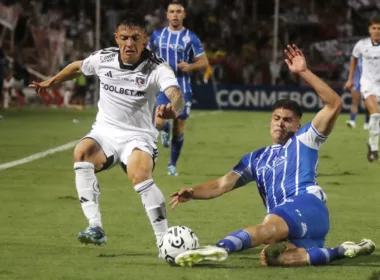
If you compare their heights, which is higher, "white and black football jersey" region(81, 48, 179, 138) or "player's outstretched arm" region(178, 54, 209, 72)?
"white and black football jersey" region(81, 48, 179, 138)

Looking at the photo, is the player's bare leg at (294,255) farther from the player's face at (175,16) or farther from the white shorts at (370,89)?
the white shorts at (370,89)

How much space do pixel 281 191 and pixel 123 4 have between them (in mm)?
27841

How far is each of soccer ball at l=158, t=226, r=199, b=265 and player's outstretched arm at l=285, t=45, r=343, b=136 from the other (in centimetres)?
129

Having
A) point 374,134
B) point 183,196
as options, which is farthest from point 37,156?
point 183,196

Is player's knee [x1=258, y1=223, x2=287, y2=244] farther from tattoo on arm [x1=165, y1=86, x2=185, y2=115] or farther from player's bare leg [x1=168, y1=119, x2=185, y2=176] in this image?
player's bare leg [x1=168, y1=119, x2=185, y2=176]

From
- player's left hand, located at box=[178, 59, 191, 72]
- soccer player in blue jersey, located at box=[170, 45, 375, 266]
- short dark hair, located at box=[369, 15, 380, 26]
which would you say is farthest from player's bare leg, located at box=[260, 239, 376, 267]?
short dark hair, located at box=[369, 15, 380, 26]

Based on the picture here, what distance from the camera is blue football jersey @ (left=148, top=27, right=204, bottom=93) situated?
15258 millimetres

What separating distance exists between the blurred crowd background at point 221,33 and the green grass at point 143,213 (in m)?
10.8

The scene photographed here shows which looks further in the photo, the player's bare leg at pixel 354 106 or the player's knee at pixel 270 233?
the player's bare leg at pixel 354 106

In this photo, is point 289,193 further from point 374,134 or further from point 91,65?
point 374,134

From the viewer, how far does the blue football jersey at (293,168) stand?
8.11 metres

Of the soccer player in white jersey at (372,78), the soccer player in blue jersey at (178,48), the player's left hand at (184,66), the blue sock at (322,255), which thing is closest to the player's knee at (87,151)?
the blue sock at (322,255)

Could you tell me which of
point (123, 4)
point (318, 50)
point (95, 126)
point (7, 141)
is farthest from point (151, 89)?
point (123, 4)

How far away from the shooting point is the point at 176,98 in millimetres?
8531
